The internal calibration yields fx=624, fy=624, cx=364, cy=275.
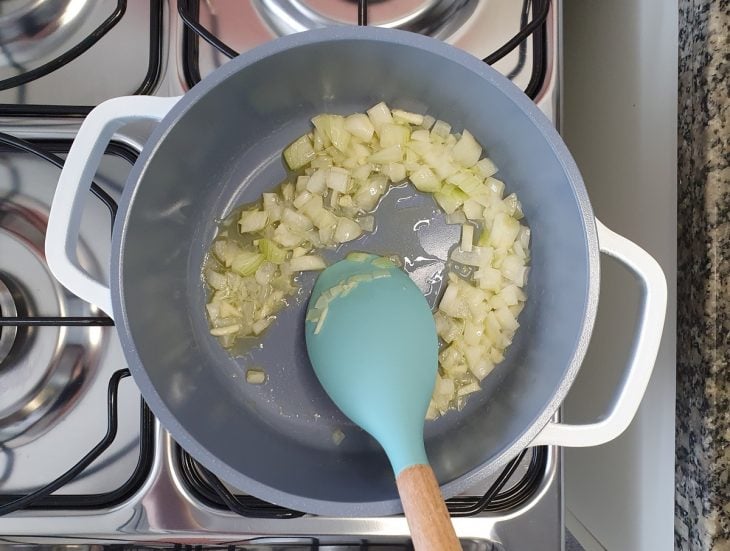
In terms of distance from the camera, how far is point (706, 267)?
0.62 m

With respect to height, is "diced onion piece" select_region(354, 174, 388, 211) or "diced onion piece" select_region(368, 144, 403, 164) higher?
"diced onion piece" select_region(368, 144, 403, 164)

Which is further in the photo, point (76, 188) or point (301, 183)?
point (301, 183)

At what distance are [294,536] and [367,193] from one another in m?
0.41

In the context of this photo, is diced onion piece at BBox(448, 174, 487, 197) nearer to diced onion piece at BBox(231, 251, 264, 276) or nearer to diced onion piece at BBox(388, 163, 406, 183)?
diced onion piece at BBox(388, 163, 406, 183)

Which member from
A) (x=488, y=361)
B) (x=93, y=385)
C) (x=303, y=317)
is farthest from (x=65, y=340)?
(x=488, y=361)

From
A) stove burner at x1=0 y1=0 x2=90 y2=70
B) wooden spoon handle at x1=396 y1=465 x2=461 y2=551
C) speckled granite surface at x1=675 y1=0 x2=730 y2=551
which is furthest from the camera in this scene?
stove burner at x1=0 y1=0 x2=90 y2=70

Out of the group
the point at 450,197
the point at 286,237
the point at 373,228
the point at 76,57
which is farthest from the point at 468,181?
the point at 76,57

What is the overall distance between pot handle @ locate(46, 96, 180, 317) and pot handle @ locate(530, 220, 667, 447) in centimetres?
46

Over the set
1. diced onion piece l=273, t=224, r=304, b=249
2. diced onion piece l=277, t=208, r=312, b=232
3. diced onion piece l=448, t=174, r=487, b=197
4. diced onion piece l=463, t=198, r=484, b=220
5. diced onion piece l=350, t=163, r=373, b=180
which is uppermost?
diced onion piece l=350, t=163, r=373, b=180

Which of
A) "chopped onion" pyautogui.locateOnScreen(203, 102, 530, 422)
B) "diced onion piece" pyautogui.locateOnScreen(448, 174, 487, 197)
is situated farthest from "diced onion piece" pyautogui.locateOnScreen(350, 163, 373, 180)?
"diced onion piece" pyautogui.locateOnScreen(448, 174, 487, 197)

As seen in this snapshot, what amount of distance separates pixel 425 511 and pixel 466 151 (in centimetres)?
43

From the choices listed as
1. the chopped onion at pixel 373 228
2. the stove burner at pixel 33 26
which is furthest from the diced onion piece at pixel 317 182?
the stove burner at pixel 33 26

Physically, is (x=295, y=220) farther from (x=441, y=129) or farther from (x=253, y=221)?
(x=441, y=129)

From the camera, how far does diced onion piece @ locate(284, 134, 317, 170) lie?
78cm
